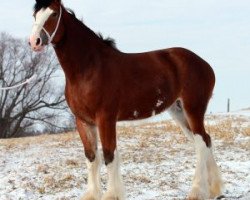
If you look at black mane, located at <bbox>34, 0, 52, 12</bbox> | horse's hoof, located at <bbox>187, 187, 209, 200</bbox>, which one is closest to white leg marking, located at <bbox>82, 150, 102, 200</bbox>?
horse's hoof, located at <bbox>187, 187, 209, 200</bbox>

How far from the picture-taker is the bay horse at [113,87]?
20.3 feet

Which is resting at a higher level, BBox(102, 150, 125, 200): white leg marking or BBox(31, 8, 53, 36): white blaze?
BBox(31, 8, 53, 36): white blaze

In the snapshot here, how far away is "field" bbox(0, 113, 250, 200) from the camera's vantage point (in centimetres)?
825

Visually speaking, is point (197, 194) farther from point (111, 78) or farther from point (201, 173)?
point (111, 78)

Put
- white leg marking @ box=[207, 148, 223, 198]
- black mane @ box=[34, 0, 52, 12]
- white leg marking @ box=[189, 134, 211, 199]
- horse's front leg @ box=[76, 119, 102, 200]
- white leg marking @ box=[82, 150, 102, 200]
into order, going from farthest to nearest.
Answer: white leg marking @ box=[207, 148, 223, 198] → white leg marking @ box=[189, 134, 211, 199] → white leg marking @ box=[82, 150, 102, 200] → horse's front leg @ box=[76, 119, 102, 200] → black mane @ box=[34, 0, 52, 12]

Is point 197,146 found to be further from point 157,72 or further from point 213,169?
point 157,72

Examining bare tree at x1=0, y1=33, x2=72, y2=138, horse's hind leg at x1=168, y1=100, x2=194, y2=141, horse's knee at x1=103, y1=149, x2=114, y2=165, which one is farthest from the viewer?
bare tree at x1=0, y1=33, x2=72, y2=138

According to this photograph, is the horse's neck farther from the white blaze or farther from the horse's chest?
the white blaze

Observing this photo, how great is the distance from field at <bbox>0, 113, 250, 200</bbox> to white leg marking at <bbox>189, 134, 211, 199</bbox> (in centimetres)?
51

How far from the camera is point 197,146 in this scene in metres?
7.12

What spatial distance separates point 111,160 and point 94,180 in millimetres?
605

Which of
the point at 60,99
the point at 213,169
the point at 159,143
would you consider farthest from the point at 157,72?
the point at 60,99

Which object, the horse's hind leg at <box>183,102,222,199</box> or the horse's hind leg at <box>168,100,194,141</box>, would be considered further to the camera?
the horse's hind leg at <box>168,100,194,141</box>

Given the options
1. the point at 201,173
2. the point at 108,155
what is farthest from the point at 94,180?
the point at 201,173
